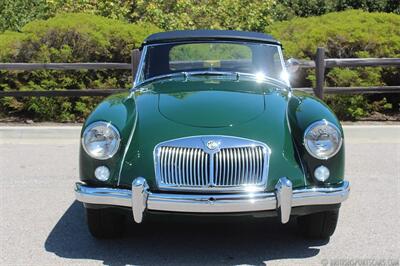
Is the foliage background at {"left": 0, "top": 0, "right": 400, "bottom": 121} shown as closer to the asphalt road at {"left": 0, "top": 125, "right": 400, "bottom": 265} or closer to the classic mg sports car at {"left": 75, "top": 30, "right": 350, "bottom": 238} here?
the asphalt road at {"left": 0, "top": 125, "right": 400, "bottom": 265}

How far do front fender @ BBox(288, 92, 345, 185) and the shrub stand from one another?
5615mm

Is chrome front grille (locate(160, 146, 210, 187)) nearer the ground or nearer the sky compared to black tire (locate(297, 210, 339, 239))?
nearer the sky

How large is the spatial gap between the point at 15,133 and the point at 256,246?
5546 millimetres

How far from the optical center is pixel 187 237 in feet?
15.7

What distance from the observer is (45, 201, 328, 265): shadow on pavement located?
4332mm

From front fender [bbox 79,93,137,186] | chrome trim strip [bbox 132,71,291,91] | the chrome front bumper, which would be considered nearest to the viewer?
the chrome front bumper

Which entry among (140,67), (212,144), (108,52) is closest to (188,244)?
(212,144)

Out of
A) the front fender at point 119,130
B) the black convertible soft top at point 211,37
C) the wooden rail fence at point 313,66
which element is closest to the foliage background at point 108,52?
the wooden rail fence at point 313,66

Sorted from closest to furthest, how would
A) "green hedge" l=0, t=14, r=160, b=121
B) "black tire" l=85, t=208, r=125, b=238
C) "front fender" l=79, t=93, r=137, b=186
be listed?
"front fender" l=79, t=93, r=137, b=186 < "black tire" l=85, t=208, r=125, b=238 < "green hedge" l=0, t=14, r=160, b=121

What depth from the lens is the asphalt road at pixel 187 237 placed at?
14.2 feet

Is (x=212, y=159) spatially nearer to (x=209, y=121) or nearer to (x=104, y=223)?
(x=209, y=121)

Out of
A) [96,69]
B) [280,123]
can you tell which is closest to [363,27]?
[96,69]

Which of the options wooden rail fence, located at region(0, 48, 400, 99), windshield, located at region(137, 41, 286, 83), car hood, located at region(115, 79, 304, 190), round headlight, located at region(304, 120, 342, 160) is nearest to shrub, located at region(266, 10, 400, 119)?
wooden rail fence, located at region(0, 48, 400, 99)

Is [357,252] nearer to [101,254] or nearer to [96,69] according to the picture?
[101,254]
